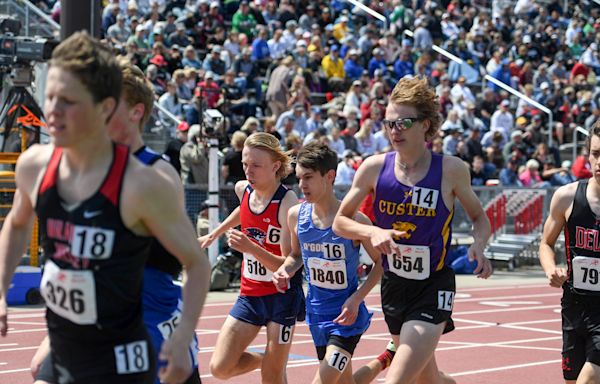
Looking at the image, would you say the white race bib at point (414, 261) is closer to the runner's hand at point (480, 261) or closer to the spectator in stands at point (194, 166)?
the runner's hand at point (480, 261)

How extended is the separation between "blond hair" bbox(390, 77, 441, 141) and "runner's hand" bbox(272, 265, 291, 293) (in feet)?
4.31

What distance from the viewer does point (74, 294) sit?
435 centimetres

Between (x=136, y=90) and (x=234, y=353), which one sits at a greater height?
(x=136, y=90)

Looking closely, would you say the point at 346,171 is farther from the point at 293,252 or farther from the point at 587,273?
the point at 587,273

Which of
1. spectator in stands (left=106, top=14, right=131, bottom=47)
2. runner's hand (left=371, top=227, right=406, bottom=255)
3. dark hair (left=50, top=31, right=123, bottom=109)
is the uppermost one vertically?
dark hair (left=50, top=31, right=123, bottom=109)

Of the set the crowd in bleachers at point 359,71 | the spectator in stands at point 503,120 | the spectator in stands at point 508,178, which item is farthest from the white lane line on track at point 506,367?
the spectator in stands at point 503,120

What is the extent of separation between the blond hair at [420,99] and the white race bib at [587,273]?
49.4 inches

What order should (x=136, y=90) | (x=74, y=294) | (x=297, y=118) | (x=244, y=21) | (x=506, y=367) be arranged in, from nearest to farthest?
(x=74, y=294)
(x=136, y=90)
(x=506, y=367)
(x=297, y=118)
(x=244, y=21)

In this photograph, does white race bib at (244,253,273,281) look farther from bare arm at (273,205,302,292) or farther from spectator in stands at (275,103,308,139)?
spectator in stands at (275,103,308,139)

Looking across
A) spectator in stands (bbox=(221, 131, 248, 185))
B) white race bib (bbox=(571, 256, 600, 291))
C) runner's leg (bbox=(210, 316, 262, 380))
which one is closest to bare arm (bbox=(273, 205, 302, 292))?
runner's leg (bbox=(210, 316, 262, 380))

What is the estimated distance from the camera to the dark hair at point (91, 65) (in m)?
4.21

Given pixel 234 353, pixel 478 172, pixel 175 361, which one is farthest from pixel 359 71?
pixel 175 361

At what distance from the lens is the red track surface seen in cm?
1082

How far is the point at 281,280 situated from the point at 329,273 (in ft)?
1.17
